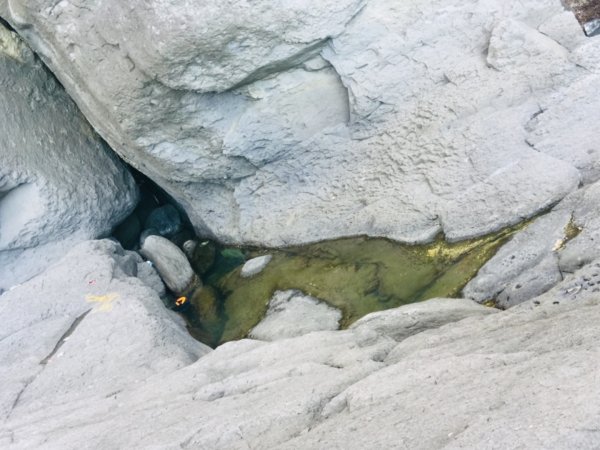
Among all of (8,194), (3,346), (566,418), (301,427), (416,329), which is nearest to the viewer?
(566,418)

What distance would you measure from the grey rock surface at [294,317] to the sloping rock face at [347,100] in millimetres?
808

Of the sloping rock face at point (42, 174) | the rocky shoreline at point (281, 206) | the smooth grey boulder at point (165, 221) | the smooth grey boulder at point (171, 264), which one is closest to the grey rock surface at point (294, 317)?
the rocky shoreline at point (281, 206)

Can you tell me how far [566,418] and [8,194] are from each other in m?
5.74

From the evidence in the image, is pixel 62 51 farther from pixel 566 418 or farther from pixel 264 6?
pixel 566 418

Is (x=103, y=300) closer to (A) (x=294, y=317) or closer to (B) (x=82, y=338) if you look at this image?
(B) (x=82, y=338)

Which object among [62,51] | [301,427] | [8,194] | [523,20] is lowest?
[523,20]

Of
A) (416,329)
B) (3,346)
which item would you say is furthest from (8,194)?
(416,329)

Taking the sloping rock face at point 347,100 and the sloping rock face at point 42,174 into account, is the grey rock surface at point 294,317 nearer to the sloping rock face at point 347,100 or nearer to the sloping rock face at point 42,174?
the sloping rock face at point 347,100

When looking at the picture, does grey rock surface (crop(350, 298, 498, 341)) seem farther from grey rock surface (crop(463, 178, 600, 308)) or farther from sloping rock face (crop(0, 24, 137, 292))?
sloping rock face (crop(0, 24, 137, 292))

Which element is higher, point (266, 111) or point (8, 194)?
point (8, 194)

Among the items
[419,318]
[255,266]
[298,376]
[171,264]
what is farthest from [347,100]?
[298,376]

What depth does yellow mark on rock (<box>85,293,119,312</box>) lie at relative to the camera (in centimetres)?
498

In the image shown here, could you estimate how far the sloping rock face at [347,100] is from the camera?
16.2 feet

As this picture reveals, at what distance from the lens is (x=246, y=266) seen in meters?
6.05
